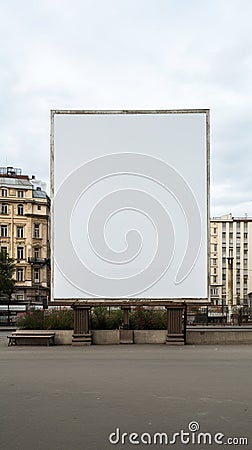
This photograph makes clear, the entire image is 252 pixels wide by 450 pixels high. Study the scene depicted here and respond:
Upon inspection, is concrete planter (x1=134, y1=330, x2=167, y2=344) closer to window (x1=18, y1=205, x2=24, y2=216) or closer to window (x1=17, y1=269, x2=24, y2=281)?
window (x1=17, y1=269, x2=24, y2=281)

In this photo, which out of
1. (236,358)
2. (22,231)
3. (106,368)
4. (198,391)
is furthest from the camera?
(22,231)

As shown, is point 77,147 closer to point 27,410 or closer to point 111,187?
point 111,187

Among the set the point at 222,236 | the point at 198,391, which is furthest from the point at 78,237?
the point at 222,236

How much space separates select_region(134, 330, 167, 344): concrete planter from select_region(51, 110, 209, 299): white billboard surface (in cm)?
137

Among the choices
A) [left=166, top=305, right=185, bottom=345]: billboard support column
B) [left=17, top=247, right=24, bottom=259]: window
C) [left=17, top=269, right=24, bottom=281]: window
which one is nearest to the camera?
[left=166, top=305, right=185, bottom=345]: billboard support column

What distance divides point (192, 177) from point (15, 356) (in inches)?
363

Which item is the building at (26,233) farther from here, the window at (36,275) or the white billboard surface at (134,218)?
the white billboard surface at (134,218)

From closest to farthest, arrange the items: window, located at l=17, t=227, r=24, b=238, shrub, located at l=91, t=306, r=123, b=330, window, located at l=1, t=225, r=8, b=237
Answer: shrub, located at l=91, t=306, r=123, b=330 < window, located at l=1, t=225, r=8, b=237 < window, located at l=17, t=227, r=24, b=238

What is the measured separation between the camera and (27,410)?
384 inches

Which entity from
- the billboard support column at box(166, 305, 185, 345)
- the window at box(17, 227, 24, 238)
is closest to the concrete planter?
the billboard support column at box(166, 305, 185, 345)

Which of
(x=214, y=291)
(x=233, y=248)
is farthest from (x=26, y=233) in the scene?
(x=233, y=248)

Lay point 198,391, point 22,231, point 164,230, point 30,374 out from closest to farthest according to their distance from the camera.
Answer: point 198,391
point 30,374
point 164,230
point 22,231

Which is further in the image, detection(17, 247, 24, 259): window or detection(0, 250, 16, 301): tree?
detection(17, 247, 24, 259): window

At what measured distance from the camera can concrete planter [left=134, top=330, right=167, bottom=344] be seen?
2431 cm
